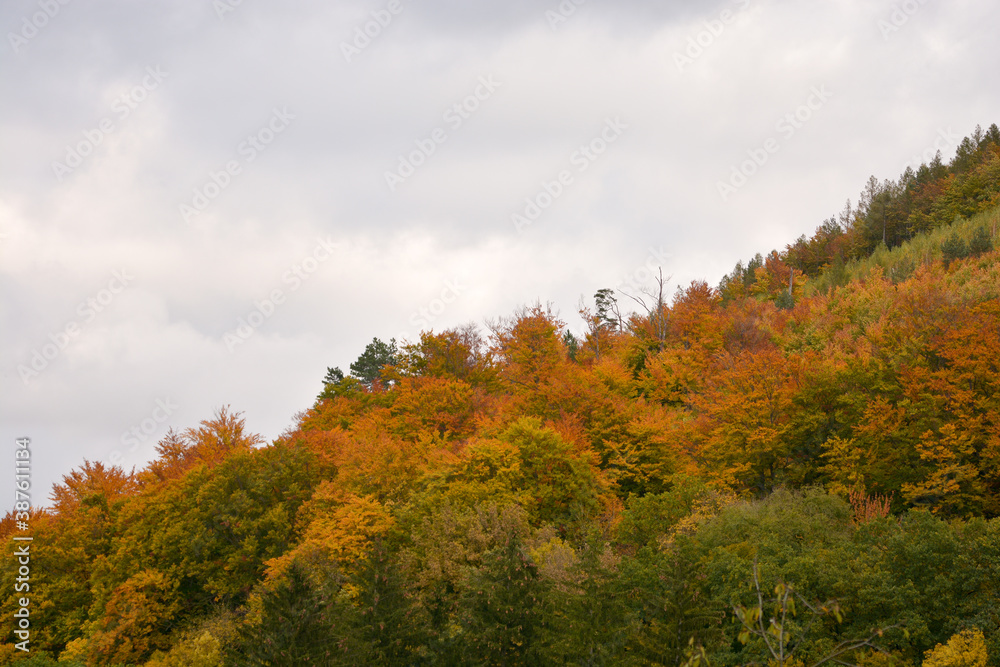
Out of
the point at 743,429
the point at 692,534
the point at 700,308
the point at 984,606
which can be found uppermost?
the point at 700,308

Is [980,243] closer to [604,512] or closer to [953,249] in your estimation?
[953,249]

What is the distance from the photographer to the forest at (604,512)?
66.8 ft

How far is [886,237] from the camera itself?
76.7 meters

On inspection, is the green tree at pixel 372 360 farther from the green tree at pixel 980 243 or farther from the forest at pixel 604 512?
the green tree at pixel 980 243

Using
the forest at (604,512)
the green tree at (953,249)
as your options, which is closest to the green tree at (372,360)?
the forest at (604,512)

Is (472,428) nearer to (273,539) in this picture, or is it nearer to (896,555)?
(273,539)

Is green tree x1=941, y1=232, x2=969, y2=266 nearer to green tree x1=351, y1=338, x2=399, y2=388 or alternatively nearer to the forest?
the forest

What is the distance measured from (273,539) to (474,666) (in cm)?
2006

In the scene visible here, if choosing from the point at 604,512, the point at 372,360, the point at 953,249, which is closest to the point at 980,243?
the point at 953,249

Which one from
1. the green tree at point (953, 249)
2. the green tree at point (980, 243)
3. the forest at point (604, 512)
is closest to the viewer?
the forest at point (604, 512)

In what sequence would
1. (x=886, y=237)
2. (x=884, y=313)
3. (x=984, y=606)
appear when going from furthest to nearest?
1. (x=886, y=237)
2. (x=884, y=313)
3. (x=984, y=606)

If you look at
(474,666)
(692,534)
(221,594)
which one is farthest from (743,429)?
(221,594)

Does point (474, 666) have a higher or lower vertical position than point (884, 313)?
lower

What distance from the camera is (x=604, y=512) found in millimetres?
31938
